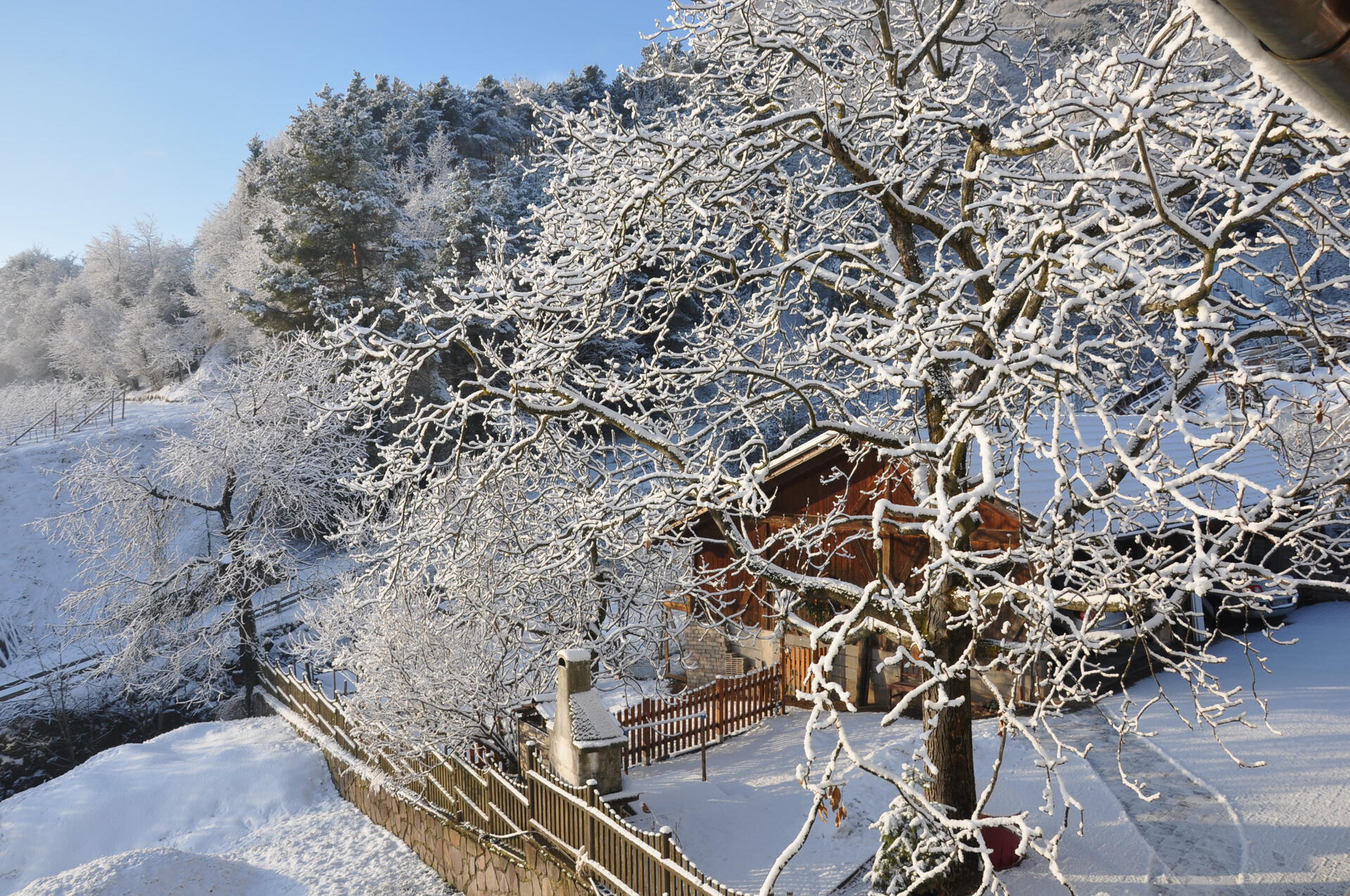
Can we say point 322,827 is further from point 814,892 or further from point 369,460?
point 369,460

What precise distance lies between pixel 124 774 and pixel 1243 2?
64.3ft

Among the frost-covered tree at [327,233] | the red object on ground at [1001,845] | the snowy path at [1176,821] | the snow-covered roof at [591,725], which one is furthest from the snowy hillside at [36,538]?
the snowy path at [1176,821]

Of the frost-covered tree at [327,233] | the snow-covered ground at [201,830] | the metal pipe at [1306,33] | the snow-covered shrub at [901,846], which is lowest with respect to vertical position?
the snow-covered ground at [201,830]

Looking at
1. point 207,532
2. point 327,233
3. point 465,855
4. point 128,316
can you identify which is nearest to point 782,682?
point 465,855

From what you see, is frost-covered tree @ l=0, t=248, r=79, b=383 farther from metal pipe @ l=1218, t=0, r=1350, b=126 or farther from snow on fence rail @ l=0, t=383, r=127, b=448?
metal pipe @ l=1218, t=0, r=1350, b=126

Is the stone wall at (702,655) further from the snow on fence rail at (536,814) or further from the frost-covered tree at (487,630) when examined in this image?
the snow on fence rail at (536,814)

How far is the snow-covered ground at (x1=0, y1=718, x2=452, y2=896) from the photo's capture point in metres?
11.3

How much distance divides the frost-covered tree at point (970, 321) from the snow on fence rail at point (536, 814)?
86.5 inches

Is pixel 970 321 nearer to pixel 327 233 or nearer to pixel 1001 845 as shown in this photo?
pixel 1001 845

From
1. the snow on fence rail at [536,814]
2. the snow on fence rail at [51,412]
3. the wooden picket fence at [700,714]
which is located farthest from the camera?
the snow on fence rail at [51,412]

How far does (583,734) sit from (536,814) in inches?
48.1

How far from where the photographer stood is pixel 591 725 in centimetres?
989

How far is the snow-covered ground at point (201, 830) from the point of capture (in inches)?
445

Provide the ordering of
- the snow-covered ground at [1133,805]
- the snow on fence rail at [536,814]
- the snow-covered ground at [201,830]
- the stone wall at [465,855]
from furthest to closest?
1. the snow-covered ground at [201,830]
2. the stone wall at [465,855]
3. the snow-covered ground at [1133,805]
4. the snow on fence rail at [536,814]
